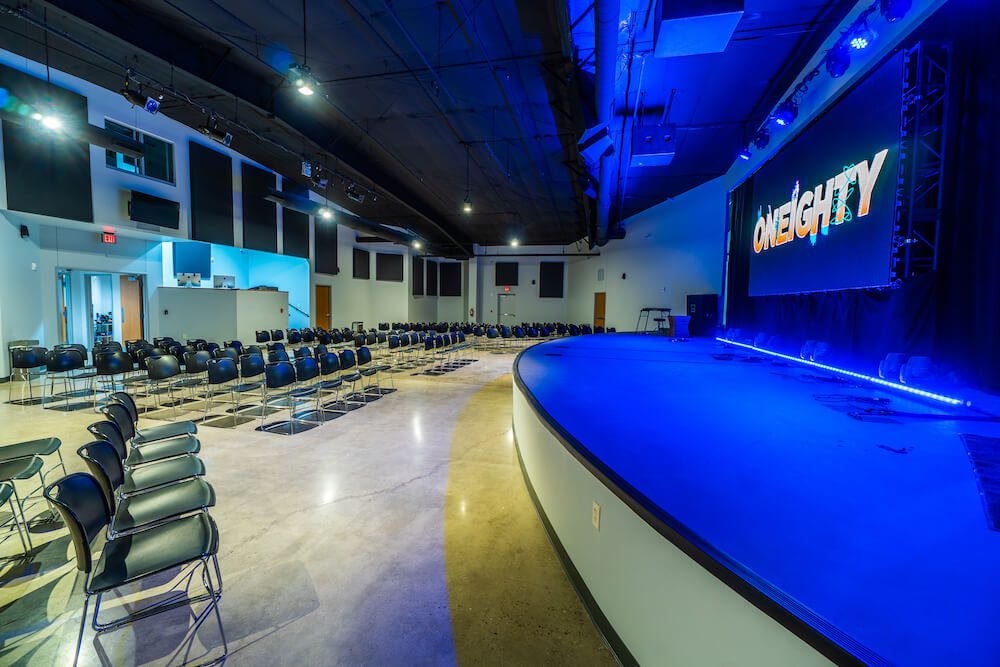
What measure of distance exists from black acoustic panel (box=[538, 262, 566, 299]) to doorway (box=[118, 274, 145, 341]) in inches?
606

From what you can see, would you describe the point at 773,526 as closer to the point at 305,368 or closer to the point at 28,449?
the point at 28,449

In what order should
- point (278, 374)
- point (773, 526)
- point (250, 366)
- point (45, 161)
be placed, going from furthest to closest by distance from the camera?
point (45, 161)
point (250, 366)
point (278, 374)
point (773, 526)

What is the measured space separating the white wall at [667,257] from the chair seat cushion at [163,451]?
406 inches

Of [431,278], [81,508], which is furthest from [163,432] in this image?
[431,278]

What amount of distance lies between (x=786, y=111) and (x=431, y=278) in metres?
17.1

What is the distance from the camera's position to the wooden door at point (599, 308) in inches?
675

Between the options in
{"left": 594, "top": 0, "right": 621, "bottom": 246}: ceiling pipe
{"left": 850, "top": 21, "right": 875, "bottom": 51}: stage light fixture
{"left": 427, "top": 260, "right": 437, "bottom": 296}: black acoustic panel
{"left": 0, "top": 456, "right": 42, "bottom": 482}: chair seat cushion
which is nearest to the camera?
{"left": 0, "top": 456, "right": 42, "bottom": 482}: chair seat cushion

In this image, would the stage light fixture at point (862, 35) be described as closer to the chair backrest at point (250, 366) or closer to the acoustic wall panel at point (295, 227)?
the chair backrest at point (250, 366)

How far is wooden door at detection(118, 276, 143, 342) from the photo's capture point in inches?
411

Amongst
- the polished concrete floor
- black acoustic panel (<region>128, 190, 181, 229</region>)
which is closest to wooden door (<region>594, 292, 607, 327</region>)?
the polished concrete floor

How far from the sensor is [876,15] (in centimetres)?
431

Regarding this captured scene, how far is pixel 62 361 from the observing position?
20.0ft

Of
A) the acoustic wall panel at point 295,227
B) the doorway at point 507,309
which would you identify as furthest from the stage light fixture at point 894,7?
the doorway at point 507,309

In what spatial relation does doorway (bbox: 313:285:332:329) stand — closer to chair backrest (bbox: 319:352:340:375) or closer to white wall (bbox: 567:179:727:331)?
chair backrest (bbox: 319:352:340:375)
